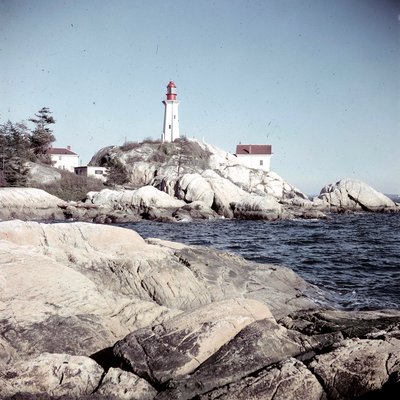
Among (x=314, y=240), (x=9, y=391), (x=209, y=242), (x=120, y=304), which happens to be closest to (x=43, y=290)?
A: (x=120, y=304)

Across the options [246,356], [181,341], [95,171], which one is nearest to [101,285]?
[181,341]

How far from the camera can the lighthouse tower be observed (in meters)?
69.8

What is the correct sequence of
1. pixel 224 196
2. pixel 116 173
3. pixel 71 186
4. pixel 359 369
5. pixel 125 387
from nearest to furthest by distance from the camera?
pixel 359 369 < pixel 125 387 < pixel 224 196 < pixel 71 186 < pixel 116 173

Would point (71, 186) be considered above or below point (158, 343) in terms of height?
above

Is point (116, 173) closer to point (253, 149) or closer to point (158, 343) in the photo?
point (253, 149)

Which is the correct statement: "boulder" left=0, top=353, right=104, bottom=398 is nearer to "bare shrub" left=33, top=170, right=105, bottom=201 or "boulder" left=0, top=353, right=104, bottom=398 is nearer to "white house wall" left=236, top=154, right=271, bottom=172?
"bare shrub" left=33, top=170, right=105, bottom=201

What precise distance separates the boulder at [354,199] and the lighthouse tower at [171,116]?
2852 cm

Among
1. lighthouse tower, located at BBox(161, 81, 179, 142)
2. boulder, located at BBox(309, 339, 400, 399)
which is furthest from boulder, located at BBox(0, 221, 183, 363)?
lighthouse tower, located at BBox(161, 81, 179, 142)

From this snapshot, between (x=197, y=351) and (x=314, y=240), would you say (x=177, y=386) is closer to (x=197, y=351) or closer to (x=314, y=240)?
(x=197, y=351)

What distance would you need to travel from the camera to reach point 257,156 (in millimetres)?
71750

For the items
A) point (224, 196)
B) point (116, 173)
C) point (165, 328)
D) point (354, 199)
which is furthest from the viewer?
point (116, 173)

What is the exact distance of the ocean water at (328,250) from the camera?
1360cm

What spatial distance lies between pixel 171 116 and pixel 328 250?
52033 millimetres

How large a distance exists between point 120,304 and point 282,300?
4.77m
